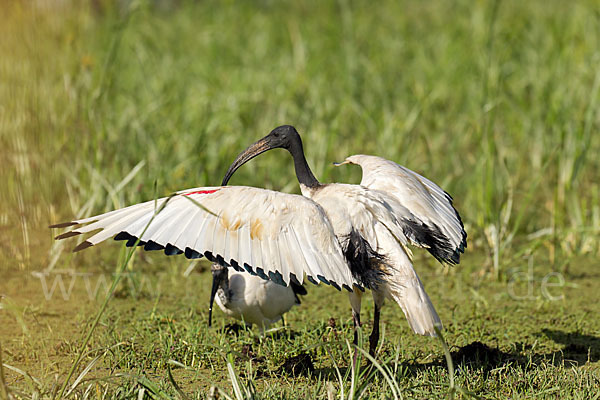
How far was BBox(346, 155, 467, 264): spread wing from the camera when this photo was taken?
3.69 metres

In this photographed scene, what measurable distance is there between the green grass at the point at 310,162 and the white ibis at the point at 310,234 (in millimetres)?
348

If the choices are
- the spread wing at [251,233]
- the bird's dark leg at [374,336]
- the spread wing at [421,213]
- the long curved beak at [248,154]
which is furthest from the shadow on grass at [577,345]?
the long curved beak at [248,154]

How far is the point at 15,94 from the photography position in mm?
5895

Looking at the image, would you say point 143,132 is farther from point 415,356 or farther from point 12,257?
point 415,356

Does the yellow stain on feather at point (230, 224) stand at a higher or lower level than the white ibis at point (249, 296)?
higher

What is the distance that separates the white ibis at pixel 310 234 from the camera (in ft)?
10.7

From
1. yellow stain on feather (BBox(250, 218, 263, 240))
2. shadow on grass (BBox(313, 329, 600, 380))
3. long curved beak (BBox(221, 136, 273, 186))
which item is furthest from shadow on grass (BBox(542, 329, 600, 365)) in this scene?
long curved beak (BBox(221, 136, 273, 186))

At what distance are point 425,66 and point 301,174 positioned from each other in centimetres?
426

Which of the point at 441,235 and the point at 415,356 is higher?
the point at 441,235

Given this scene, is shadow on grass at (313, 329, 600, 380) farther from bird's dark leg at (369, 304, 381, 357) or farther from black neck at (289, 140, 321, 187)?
black neck at (289, 140, 321, 187)

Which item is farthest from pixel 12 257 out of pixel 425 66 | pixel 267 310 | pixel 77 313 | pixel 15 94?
pixel 425 66

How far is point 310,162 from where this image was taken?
20.3 feet

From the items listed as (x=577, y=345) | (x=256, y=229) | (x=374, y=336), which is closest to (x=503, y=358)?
(x=577, y=345)

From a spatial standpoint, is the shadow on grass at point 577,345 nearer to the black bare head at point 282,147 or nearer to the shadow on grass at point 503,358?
the shadow on grass at point 503,358
